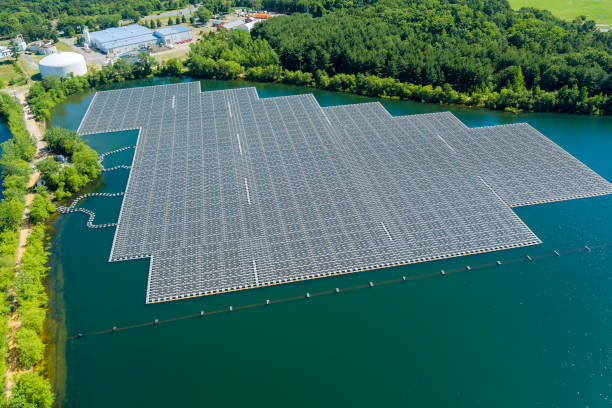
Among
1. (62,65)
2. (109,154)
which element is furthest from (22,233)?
(62,65)

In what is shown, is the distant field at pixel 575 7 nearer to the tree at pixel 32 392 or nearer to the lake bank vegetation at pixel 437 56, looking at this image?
the lake bank vegetation at pixel 437 56

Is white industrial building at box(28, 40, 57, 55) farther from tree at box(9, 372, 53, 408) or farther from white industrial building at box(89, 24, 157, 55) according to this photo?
tree at box(9, 372, 53, 408)

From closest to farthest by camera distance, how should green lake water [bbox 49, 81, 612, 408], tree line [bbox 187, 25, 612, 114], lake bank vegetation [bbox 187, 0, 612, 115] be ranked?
green lake water [bbox 49, 81, 612, 408], tree line [bbox 187, 25, 612, 114], lake bank vegetation [bbox 187, 0, 612, 115]

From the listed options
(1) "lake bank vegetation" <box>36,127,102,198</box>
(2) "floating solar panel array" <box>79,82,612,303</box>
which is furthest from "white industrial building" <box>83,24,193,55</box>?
(1) "lake bank vegetation" <box>36,127,102,198</box>

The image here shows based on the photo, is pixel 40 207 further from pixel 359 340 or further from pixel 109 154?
pixel 359 340

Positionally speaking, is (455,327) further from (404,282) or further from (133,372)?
(133,372)
